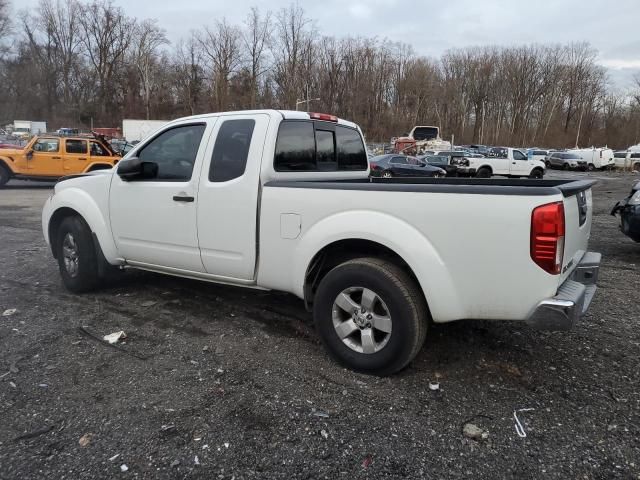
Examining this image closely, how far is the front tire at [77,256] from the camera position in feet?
15.7

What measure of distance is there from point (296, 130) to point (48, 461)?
2890mm

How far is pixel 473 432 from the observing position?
8.63 feet

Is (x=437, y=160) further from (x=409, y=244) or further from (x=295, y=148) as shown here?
(x=409, y=244)

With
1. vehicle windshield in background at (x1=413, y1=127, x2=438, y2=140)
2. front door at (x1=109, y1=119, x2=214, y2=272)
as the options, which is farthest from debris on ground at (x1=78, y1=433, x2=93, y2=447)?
vehicle windshield in background at (x1=413, y1=127, x2=438, y2=140)

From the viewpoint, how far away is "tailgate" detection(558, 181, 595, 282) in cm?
279

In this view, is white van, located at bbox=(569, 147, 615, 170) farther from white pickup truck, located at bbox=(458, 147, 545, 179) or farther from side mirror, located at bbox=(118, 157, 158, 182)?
side mirror, located at bbox=(118, 157, 158, 182)

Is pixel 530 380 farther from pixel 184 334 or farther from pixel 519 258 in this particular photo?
pixel 184 334

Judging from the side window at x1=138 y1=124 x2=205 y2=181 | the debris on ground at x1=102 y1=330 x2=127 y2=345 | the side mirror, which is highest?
the side window at x1=138 y1=124 x2=205 y2=181

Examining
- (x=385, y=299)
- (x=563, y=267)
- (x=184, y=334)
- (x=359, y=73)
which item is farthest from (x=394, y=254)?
(x=359, y=73)

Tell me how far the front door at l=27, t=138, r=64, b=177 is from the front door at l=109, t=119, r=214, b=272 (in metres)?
14.8

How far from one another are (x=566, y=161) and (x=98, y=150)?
3978 cm

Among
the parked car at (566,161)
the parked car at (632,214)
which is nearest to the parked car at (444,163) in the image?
the parked car at (566,161)

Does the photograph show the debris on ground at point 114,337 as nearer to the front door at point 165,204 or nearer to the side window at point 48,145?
the front door at point 165,204

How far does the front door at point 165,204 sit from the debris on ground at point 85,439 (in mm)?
1679
